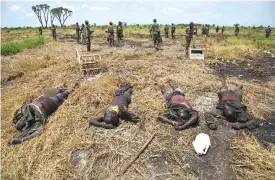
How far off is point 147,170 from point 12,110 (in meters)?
4.11

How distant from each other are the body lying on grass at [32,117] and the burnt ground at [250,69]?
6.59 metres

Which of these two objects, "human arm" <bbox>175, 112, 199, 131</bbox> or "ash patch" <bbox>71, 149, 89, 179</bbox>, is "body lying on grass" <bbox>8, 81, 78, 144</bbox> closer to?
"ash patch" <bbox>71, 149, 89, 179</bbox>

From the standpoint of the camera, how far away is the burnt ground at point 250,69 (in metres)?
9.71

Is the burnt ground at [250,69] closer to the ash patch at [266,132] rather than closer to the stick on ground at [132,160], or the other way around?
the ash patch at [266,132]

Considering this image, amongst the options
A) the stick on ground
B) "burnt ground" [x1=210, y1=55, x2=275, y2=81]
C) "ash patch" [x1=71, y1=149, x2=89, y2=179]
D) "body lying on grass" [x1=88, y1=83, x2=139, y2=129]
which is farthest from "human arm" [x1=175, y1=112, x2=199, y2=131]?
"burnt ground" [x1=210, y1=55, x2=275, y2=81]

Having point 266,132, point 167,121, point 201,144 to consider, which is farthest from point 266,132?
Answer: point 167,121

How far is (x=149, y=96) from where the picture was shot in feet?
22.4

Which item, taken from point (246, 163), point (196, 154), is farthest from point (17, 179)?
point (246, 163)

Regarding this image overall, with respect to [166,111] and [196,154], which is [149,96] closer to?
[166,111]

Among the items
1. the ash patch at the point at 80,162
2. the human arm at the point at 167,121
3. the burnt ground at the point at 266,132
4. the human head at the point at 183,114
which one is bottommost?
the ash patch at the point at 80,162

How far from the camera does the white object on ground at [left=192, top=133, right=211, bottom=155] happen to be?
450cm

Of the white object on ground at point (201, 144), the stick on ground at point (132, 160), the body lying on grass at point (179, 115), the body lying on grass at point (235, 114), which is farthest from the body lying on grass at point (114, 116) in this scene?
the body lying on grass at point (235, 114)

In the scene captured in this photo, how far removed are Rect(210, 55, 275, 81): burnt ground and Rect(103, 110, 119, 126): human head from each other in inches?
232

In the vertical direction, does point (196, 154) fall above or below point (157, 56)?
below
